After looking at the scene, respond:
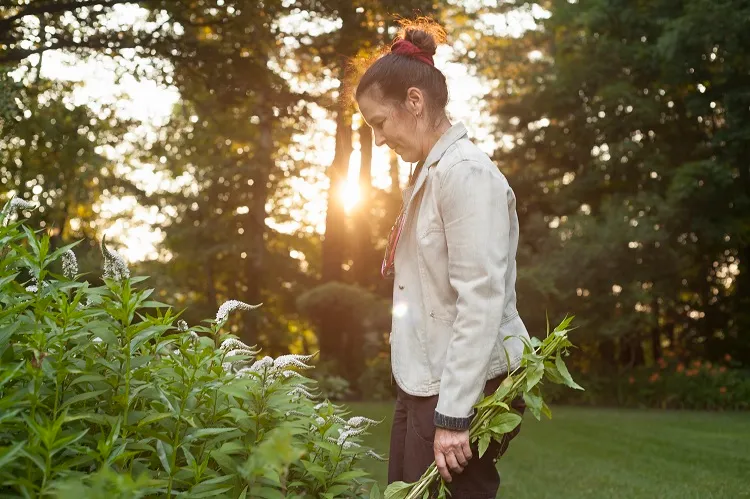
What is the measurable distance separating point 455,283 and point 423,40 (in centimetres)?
89

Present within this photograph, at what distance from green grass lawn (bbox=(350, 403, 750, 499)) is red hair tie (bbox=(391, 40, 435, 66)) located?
5258 millimetres

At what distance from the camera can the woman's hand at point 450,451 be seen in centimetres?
247

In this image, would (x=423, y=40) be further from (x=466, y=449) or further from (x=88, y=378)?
(x=88, y=378)

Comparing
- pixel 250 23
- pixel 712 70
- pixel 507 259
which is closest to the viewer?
pixel 507 259

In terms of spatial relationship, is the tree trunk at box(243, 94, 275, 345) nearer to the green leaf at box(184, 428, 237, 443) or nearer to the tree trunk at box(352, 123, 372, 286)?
the tree trunk at box(352, 123, 372, 286)

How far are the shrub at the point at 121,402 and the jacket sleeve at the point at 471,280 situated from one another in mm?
460

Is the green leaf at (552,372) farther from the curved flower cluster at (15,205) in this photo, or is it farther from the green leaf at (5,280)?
the curved flower cluster at (15,205)

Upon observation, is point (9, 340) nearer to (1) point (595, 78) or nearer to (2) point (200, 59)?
(2) point (200, 59)

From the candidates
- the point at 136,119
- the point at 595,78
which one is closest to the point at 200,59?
the point at 136,119

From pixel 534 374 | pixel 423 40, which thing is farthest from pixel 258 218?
pixel 534 374

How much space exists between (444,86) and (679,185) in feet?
58.2

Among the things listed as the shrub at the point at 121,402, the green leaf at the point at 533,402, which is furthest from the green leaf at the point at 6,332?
the green leaf at the point at 533,402

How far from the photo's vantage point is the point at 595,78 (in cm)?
2134

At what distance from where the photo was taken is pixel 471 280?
8.13ft
